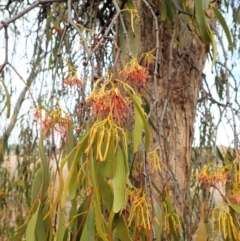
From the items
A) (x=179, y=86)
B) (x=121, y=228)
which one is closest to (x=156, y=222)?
(x=121, y=228)

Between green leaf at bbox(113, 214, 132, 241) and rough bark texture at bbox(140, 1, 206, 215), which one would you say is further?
rough bark texture at bbox(140, 1, 206, 215)

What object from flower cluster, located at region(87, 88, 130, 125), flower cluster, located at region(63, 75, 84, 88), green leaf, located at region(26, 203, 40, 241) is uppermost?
flower cluster, located at region(63, 75, 84, 88)

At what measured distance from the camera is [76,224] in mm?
719

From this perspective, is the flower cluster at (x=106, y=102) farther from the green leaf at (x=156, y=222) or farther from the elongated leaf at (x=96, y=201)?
the green leaf at (x=156, y=222)

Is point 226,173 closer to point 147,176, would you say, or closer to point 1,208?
point 147,176

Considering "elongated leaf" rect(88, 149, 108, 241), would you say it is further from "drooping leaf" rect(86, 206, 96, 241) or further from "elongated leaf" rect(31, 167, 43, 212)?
"elongated leaf" rect(31, 167, 43, 212)

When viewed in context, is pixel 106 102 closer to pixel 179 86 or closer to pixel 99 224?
pixel 99 224

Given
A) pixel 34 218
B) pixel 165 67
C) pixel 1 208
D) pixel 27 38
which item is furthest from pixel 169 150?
pixel 1 208

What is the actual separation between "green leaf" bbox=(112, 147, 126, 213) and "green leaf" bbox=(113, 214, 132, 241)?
0.07 metres

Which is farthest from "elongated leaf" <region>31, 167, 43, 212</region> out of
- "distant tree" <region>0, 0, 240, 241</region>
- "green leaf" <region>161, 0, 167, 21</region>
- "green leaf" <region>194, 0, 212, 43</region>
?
"green leaf" <region>161, 0, 167, 21</region>

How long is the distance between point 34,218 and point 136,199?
0.53ft

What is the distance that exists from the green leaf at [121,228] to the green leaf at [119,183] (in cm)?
7

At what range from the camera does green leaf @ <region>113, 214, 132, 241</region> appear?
0.65 m

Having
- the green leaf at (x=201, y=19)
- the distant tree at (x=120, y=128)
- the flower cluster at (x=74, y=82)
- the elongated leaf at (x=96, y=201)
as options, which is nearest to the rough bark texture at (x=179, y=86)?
the distant tree at (x=120, y=128)
